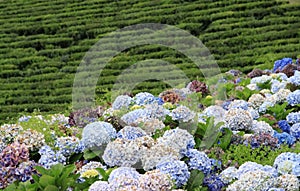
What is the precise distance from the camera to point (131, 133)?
10.3 ft

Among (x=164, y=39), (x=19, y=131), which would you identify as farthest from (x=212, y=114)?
(x=164, y=39)

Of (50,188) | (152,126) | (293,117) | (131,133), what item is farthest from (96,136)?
(293,117)

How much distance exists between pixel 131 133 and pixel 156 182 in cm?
74

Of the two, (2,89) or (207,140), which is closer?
(207,140)

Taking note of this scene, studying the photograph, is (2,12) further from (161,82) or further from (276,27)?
(276,27)

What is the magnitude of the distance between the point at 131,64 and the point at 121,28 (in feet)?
7.27

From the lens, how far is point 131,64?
1129cm

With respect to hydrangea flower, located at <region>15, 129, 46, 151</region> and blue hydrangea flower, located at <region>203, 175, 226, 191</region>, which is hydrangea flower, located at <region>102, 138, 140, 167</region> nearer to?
blue hydrangea flower, located at <region>203, 175, 226, 191</region>

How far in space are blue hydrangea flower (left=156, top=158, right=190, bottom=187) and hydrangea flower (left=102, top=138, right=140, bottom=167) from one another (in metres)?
0.22

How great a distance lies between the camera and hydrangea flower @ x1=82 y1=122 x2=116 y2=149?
3084 mm

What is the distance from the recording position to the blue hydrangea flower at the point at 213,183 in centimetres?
276

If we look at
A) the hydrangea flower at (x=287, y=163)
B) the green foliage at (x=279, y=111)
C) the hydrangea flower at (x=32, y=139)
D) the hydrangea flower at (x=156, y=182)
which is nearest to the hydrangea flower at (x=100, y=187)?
the hydrangea flower at (x=156, y=182)

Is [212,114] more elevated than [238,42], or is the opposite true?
[212,114]

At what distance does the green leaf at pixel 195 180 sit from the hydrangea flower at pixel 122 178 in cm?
31
